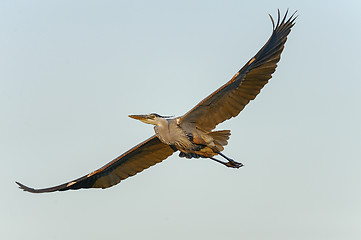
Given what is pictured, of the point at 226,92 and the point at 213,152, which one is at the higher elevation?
the point at 226,92

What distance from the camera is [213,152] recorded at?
1638cm

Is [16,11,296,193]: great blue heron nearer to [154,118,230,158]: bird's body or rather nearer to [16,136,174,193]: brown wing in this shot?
[154,118,230,158]: bird's body

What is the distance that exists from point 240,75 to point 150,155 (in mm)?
3566

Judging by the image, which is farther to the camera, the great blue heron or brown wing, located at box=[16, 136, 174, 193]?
brown wing, located at box=[16, 136, 174, 193]

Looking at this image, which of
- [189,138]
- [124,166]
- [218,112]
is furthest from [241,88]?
[124,166]

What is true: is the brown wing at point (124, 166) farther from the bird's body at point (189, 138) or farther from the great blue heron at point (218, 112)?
the bird's body at point (189, 138)

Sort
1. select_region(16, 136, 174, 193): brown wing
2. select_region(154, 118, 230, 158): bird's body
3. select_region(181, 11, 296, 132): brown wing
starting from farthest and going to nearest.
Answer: select_region(16, 136, 174, 193): brown wing < select_region(154, 118, 230, 158): bird's body < select_region(181, 11, 296, 132): brown wing

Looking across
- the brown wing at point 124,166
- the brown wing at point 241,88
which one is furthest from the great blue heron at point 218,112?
the brown wing at point 124,166

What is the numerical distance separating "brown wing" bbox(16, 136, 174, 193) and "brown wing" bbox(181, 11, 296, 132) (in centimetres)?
165

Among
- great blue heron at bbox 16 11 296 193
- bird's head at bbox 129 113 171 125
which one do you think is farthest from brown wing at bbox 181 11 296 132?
bird's head at bbox 129 113 171 125

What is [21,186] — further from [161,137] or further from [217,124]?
[217,124]

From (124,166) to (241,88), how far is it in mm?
4128

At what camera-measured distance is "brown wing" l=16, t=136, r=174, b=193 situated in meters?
17.4

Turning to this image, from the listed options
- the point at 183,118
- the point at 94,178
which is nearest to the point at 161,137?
the point at 183,118
